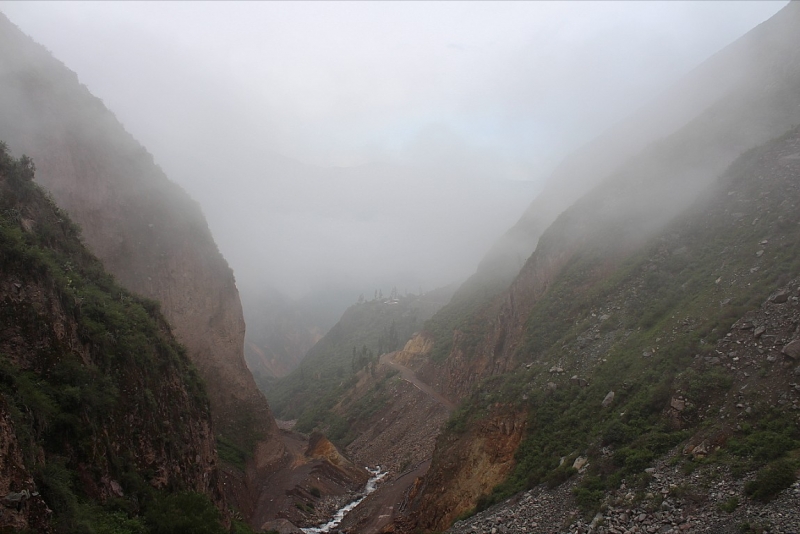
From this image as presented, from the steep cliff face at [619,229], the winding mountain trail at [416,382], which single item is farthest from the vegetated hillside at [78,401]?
the winding mountain trail at [416,382]

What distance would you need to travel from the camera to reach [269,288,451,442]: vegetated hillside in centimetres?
8671

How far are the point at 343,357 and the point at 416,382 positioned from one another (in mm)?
67819

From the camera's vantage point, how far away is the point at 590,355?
1011 inches

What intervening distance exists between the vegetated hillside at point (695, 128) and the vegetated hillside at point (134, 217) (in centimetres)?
3425

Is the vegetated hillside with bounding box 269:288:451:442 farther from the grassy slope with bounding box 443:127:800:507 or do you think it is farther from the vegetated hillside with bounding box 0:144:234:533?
the vegetated hillside with bounding box 0:144:234:533

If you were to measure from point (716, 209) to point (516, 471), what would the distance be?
804 inches

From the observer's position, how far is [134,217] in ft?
144

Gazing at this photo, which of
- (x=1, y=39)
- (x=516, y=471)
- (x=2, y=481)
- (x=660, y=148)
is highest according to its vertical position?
(x=1, y=39)

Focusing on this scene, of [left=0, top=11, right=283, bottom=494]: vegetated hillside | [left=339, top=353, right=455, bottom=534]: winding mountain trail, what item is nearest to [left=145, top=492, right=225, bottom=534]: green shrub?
[left=339, top=353, right=455, bottom=534]: winding mountain trail

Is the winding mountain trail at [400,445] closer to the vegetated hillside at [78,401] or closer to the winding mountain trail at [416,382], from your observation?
the winding mountain trail at [416,382]

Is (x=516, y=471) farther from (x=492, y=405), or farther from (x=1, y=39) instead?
(x=1, y=39)

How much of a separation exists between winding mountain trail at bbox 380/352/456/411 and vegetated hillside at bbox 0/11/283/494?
22432 mm

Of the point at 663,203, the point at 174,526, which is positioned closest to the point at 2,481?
the point at 174,526

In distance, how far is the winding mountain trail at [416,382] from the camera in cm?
6060
